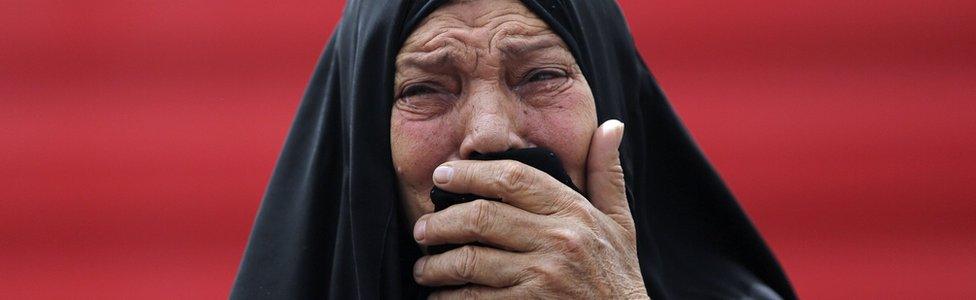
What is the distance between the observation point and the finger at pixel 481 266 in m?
1.96

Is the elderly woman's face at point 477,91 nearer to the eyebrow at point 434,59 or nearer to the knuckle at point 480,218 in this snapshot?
Answer: the eyebrow at point 434,59

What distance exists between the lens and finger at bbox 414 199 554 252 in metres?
1.97

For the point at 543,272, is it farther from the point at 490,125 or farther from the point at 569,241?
the point at 490,125

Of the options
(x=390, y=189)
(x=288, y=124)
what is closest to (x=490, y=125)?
(x=390, y=189)

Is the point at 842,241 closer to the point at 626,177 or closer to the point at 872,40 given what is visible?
the point at 872,40

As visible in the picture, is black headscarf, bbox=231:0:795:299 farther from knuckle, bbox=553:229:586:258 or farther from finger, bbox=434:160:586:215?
knuckle, bbox=553:229:586:258

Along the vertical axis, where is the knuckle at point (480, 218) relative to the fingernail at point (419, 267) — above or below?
above

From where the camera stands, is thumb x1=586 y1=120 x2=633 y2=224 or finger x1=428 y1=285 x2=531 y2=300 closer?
finger x1=428 y1=285 x2=531 y2=300

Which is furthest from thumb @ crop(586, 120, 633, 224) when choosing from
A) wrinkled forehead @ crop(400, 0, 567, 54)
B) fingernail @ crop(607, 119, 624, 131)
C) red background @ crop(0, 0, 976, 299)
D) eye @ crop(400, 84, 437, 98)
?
red background @ crop(0, 0, 976, 299)

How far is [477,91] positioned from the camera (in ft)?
6.89

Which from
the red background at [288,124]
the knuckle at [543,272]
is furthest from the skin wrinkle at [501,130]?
the red background at [288,124]

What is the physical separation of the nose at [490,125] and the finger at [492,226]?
0.10m

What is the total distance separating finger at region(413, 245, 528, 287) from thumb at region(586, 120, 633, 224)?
0.23 meters

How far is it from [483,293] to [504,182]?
0.64 ft
